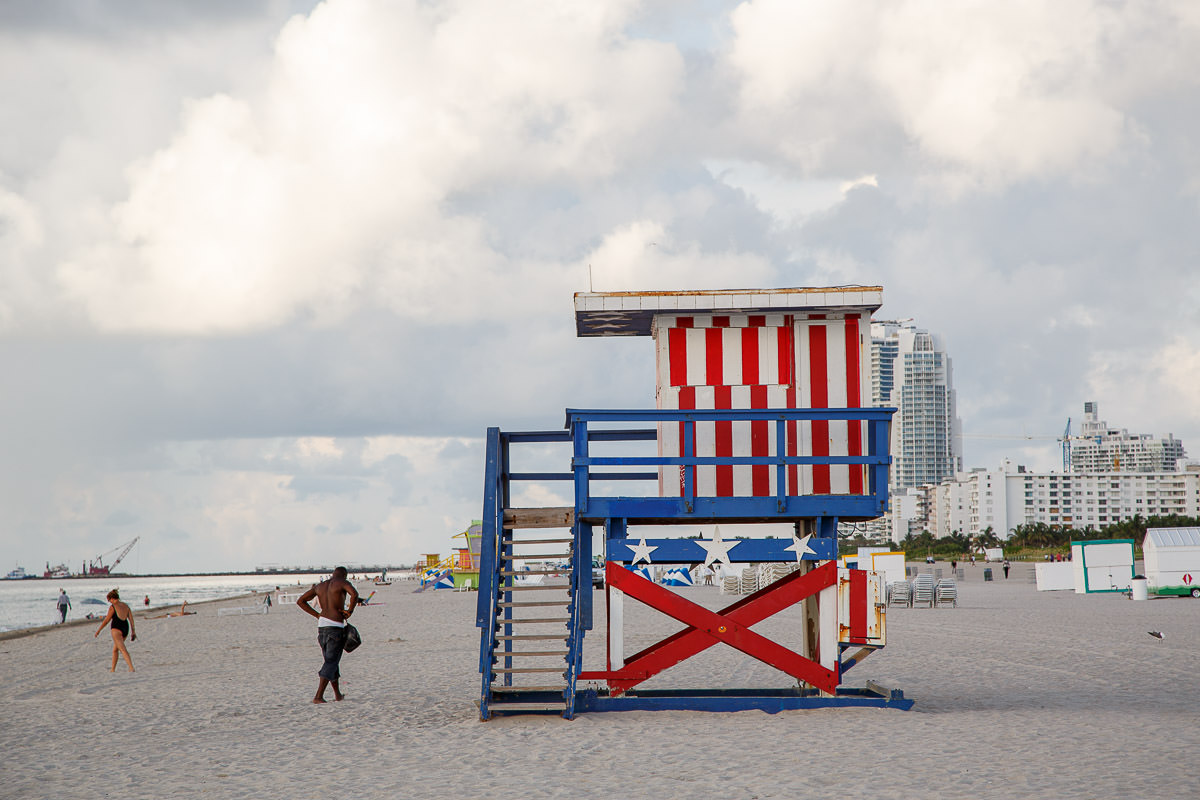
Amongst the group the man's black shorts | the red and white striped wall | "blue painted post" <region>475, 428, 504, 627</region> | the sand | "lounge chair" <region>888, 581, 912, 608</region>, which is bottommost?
"lounge chair" <region>888, 581, 912, 608</region>

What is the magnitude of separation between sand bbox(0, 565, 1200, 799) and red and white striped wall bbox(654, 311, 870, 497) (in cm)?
255

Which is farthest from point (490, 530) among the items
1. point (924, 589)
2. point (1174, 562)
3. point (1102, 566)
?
point (1102, 566)

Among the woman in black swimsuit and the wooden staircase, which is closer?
the wooden staircase

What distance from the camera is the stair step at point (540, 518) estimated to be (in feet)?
38.8

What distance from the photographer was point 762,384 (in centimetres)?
1187

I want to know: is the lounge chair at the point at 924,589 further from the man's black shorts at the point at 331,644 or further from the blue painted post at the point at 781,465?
the man's black shorts at the point at 331,644

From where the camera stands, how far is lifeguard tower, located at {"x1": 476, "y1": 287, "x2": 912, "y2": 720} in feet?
36.6

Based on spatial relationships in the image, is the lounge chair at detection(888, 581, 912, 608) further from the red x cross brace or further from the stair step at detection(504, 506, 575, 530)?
the stair step at detection(504, 506, 575, 530)

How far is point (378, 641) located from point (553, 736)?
51.4 feet

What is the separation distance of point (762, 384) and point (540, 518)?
2.93m

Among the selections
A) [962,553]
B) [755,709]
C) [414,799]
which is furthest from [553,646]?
[962,553]

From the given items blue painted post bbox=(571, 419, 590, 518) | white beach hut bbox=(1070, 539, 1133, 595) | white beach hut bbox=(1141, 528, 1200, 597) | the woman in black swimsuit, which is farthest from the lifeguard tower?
white beach hut bbox=(1070, 539, 1133, 595)

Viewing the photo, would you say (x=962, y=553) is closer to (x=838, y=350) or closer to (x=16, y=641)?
(x=16, y=641)

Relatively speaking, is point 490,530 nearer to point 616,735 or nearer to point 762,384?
point 616,735
